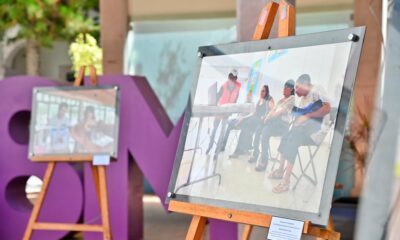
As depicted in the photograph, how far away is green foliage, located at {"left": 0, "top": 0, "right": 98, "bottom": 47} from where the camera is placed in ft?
27.7

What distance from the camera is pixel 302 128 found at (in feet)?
6.70

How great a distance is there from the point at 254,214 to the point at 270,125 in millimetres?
374

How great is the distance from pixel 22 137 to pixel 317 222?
309 centimetres

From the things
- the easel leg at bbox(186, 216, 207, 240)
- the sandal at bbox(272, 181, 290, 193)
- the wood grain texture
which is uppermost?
the wood grain texture

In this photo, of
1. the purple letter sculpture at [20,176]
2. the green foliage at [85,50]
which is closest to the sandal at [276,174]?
the purple letter sculpture at [20,176]

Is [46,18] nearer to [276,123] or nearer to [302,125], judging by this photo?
[276,123]

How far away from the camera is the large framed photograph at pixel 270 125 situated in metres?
1.97

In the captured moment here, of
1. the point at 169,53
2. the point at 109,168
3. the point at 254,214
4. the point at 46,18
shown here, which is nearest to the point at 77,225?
the point at 109,168

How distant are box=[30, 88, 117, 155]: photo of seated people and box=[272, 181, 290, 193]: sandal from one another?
1.64 meters

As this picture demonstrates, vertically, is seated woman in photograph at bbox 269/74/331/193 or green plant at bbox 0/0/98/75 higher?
green plant at bbox 0/0/98/75

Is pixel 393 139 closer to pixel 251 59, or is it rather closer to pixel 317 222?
pixel 317 222

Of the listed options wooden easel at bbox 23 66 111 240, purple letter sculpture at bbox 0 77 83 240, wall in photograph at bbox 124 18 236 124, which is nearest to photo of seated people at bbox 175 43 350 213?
wooden easel at bbox 23 66 111 240

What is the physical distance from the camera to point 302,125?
205cm

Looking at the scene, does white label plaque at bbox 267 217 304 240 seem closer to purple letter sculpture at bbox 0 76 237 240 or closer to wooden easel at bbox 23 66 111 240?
wooden easel at bbox 23 66 111 240
